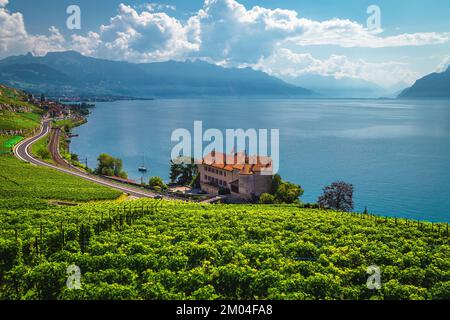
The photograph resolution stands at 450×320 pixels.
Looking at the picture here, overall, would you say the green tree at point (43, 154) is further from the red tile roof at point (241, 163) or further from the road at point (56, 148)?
the red tile roof at point (241, 163)

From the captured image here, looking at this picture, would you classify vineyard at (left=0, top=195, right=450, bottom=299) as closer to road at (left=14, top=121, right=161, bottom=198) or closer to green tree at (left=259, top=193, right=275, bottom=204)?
green tree at (left=259, top=193, right=275, bottom=204)

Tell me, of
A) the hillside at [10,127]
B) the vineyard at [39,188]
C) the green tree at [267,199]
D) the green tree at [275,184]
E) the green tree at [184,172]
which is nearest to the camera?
the vineyard at [39,188]

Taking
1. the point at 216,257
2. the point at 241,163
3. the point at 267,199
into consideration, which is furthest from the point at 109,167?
the point at 216,257

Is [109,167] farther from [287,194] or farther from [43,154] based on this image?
[287,194]

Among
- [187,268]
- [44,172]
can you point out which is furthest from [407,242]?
[44,172]

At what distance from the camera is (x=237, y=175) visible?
2648 inches

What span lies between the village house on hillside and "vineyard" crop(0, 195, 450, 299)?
99.8ft

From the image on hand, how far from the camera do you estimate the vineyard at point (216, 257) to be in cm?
1922

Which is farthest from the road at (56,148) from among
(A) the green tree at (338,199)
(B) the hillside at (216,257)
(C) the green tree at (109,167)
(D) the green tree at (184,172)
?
(B) the hillside at (216,257)

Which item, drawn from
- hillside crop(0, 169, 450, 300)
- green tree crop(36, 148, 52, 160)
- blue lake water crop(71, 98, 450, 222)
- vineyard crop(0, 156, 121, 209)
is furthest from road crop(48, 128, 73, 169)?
hillside crop(0, 169, 450, 300)

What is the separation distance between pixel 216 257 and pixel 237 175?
1748 inches

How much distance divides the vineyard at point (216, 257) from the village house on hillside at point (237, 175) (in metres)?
30.4

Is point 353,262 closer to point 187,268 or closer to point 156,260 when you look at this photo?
point 187,268

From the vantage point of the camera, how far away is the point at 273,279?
1958 centimetres
